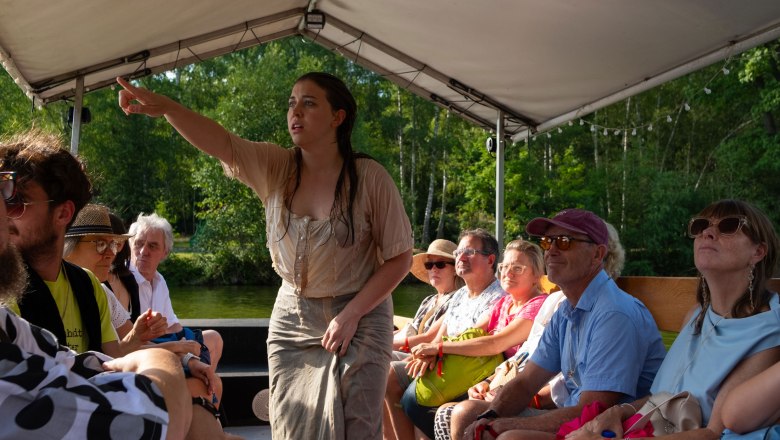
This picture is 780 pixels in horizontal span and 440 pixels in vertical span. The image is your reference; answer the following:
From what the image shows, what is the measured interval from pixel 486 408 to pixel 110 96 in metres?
27.7

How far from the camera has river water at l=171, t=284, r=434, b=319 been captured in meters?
16.5

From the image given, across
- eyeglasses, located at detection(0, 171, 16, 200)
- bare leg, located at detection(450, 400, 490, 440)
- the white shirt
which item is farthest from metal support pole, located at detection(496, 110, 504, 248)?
eyeglasses, located at detection(0, 171, 16, 200)

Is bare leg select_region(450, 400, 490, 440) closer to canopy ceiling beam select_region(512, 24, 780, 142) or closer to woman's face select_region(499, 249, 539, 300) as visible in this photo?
woman's face select_region(499, 249, 539, 300)

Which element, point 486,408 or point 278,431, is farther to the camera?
point 486,408

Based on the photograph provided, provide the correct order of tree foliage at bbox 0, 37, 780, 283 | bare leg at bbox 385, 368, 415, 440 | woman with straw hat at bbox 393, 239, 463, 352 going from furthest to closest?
1. tree foliage at bbox 0, 37, 780, 283
2. woman with straw hat at bbox 393, 239, 463, 352
3. bare leg at bbox 385, 368, 415, 440

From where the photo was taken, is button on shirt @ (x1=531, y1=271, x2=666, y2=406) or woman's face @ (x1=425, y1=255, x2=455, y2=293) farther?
woman's face @ (x1=425, y1=255, x2=455, y2=293)

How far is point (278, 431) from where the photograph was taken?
280 centimetres

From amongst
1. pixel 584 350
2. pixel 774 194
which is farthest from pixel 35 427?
pixel 774 194

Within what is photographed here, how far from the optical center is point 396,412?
4.10 meters

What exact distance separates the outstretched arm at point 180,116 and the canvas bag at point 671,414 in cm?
151

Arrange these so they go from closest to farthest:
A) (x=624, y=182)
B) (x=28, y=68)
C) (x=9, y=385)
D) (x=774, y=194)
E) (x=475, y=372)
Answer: (x=9, y=385) → (x=475, y=372) → (x=28, y=68) → (x=774, y=194) → (x=624, y=182)

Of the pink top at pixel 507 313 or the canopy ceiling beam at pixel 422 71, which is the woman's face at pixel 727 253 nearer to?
the pink top at pixel 507 313

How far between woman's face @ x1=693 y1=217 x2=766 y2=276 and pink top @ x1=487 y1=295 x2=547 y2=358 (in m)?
1.49

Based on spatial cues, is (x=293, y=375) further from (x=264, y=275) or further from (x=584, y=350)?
(x=264, y=275)
